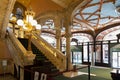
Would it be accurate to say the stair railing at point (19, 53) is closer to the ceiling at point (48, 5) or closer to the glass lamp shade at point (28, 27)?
the glass lamp shade at point (28, 27)

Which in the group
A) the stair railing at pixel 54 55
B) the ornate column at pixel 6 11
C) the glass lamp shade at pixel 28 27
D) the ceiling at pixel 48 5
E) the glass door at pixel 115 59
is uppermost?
the ceiling at pixel 48 5

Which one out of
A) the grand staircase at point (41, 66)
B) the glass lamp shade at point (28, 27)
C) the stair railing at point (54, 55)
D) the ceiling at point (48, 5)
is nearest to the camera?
the grand staircase at point (41, 66)

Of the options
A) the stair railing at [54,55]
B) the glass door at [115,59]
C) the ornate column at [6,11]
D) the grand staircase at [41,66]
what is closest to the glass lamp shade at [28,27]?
the ornate column at [6,11]

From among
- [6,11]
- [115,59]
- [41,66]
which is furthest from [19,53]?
[115,59]

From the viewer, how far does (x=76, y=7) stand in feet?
28.4

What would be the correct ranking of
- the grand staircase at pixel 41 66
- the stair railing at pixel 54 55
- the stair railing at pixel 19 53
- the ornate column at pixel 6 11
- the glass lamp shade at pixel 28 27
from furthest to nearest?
the stair railing at pixel 54 55, the glass lamp shade at pixel 28 27, the stair railing at pixel 19 53, the ornate column at pixel 6 11, the grand staircase at pixel 41 66

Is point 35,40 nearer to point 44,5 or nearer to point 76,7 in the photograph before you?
point 44,5

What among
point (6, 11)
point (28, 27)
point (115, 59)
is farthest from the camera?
point (115, 59)

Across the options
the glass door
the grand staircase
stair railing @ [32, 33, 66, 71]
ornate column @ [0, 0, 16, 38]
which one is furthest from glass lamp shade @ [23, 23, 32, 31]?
the glass door

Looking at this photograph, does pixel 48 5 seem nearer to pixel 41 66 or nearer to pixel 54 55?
pixel 54 55

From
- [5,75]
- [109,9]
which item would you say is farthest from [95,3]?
[5,75]

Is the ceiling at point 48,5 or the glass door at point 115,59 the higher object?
the ceiling at point 48,5

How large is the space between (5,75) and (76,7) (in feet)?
18.4

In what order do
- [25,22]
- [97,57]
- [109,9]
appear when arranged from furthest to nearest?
[97,57]
[109,9]
[25,22]
